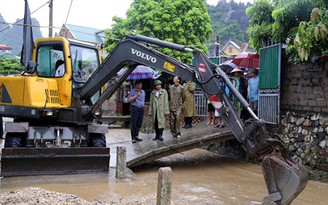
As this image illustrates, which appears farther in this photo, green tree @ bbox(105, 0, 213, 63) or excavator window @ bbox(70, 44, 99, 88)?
green tree @ bbox(105, 0, 213, 63)

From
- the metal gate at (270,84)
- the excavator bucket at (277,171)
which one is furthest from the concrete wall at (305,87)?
the excavator bucket at (277,171)

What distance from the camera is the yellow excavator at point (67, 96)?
7555 millimetres

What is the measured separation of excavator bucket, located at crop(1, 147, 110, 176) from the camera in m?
7.56

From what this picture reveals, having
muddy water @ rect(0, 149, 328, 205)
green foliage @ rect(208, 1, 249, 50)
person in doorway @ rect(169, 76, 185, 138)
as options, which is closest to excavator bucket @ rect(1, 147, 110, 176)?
muddy water @ rect(0, 149, 328, 205)

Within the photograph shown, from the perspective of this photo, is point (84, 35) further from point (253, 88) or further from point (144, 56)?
point (144, 56)

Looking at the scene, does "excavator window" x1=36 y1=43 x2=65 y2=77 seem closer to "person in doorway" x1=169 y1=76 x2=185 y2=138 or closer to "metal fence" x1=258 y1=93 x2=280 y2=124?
"person in doorway" x1=169 y1=76 x2=185 y2=138

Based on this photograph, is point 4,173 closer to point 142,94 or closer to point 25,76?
point 25,76

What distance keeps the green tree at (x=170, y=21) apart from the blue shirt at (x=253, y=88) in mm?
9360

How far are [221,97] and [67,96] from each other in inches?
140

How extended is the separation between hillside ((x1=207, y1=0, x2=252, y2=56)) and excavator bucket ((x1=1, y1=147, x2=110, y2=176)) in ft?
153

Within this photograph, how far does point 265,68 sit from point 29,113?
608 cm

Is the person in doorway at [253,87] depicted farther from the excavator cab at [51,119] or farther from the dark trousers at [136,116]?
the excavator cab at [51,119]

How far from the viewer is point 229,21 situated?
6162 centimetres

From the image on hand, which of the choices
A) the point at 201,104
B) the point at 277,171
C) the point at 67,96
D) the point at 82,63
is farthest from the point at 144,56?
the point at 201,104
